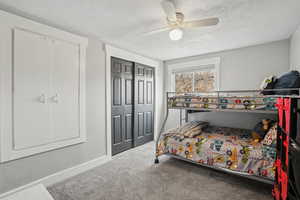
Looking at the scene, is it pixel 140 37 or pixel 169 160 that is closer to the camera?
pixel 140 37

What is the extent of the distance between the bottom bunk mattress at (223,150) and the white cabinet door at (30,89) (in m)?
1.92

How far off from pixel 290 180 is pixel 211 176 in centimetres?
135

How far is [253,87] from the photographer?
9.88 feet

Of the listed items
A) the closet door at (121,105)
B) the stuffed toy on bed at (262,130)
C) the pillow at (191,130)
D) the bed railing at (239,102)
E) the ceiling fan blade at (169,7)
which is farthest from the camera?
the closet door at (121,105)

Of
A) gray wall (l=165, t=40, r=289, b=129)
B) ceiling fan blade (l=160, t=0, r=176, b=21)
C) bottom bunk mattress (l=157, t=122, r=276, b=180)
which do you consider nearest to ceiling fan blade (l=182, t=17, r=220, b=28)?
ceiling fan blade (l=160, t=0, r=176, b=21)

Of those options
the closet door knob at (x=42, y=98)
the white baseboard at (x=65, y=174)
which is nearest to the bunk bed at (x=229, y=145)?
the white baseboard at (x=65, y=174)

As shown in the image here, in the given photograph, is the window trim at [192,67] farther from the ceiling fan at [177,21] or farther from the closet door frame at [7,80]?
the closet door frame at [7,80]

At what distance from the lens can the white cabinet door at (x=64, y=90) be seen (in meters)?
2.14

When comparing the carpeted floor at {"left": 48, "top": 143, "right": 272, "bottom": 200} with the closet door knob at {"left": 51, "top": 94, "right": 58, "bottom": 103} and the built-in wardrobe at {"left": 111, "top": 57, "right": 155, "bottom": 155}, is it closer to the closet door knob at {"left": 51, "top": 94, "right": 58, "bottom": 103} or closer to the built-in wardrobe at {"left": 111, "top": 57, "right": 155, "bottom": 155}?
the built-in wardrobe at {"left": 111, "top": 57, "right": 155, "bottom": 155}

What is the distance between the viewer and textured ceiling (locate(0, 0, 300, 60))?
65.0 inches

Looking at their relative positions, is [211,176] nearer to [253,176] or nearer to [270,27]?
[253,176]

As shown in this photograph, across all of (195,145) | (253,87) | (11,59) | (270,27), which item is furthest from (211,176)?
(11,59)

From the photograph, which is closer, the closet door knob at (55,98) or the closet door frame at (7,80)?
the closet door frame at (7,80)

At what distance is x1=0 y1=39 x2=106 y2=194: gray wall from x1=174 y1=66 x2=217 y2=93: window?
6.97 feet
